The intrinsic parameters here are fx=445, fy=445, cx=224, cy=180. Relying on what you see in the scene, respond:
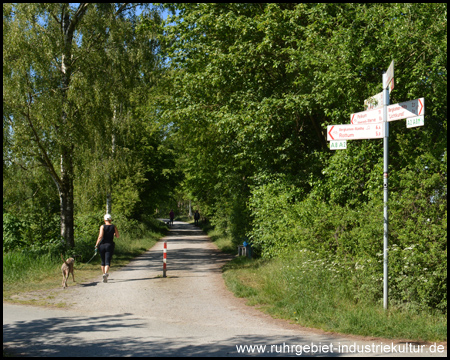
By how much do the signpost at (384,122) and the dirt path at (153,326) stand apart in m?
2.03

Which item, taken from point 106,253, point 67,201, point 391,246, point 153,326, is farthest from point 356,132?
point 67,201

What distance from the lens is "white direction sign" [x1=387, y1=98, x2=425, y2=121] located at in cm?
738

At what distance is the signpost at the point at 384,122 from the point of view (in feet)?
24.6

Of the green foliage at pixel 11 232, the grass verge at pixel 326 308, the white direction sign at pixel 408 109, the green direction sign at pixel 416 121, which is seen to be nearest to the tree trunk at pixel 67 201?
the green foliage at pixel 11 232

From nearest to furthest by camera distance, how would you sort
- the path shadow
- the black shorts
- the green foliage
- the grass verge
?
1. the path shadow
2. the grass verge
3. the black shorts
4. the green foliage

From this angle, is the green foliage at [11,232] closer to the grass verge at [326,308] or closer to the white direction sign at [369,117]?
the grass verge at [326,308]

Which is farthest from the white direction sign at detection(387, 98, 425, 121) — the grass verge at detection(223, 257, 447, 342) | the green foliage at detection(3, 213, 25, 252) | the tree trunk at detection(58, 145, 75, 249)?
the green foliage at detection(3, 213, 25, 252)

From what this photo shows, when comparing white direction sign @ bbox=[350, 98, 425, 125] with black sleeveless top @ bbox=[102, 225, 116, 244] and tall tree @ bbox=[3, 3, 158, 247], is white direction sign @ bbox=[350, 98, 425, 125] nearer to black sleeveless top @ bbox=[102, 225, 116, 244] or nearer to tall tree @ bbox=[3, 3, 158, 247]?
black sleeveless top @ bbox=[102, 225, 116, 244]

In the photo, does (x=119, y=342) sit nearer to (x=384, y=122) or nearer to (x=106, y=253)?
(x=384, y=122)

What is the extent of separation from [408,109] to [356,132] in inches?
40.1

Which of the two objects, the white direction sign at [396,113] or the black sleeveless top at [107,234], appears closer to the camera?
the white direction sign at [396,113]

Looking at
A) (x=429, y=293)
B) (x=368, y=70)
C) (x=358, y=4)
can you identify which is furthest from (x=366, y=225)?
(x=358, y=4)

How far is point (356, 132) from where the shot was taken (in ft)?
27.0

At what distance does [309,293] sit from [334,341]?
2046 mm
